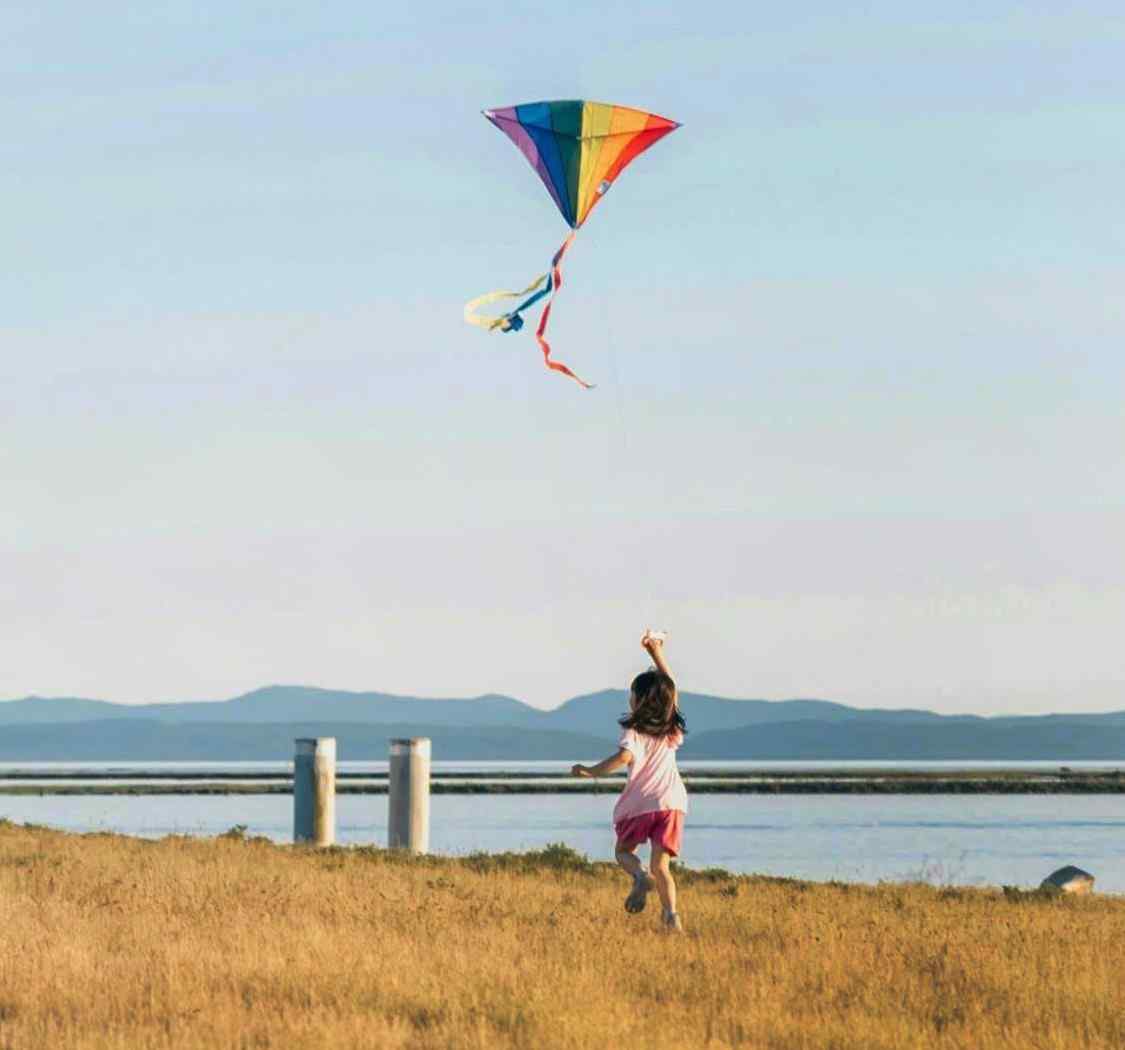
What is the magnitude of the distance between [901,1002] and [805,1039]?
1.71m

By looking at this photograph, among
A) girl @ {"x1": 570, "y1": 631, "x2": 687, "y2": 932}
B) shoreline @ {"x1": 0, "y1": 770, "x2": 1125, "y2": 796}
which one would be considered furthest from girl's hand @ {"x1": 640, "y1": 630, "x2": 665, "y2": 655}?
shoreline @ {"x1": 0, "y1": 770, "x2": 1125, "y2": 796}

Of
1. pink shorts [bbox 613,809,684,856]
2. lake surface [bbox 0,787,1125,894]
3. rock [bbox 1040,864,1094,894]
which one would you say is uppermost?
pink shorts [bbox 613,809,684,856]

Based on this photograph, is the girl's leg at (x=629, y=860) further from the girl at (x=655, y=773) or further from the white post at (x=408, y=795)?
the white post at (x=408, y=795)

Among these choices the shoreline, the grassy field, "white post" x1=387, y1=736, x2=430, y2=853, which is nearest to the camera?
the grassy field

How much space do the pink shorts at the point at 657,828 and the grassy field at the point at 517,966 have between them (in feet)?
2.34

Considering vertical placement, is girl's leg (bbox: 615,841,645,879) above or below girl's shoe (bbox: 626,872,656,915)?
above

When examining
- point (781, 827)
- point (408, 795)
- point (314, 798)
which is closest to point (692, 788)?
point (781, 827)

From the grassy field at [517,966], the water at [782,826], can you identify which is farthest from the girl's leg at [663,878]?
the water at [782,826]

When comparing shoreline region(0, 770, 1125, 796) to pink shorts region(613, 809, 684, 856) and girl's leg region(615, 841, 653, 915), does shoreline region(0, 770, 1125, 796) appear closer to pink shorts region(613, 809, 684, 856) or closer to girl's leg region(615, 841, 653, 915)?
girl's leg region(615, 841, 653, 915)

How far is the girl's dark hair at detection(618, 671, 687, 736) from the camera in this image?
15195 mm

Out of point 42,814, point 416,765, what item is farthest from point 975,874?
point 42,814

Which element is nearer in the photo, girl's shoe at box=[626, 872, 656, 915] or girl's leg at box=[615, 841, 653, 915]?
girl's leg at box=[615, 841, 653, 915]

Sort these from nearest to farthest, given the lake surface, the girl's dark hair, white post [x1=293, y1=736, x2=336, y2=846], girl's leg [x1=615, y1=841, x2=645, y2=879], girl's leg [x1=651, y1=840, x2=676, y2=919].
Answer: the girl's dark hair → girl's leg [x1=651, y1=840, x2=676, y2=919] → girl's leg [x1=615, y1=841, x2=645, y2=879] → white post [x1=293, y1=736, x2=336, y2=846] → the lake surface

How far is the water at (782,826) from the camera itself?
3331cm
